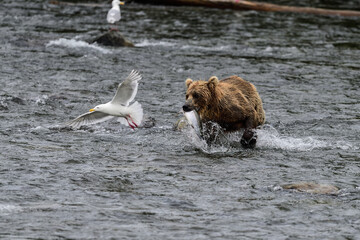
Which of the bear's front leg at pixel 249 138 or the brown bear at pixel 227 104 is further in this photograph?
the bear's front leg at pixel 249 138

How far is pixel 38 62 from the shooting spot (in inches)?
575

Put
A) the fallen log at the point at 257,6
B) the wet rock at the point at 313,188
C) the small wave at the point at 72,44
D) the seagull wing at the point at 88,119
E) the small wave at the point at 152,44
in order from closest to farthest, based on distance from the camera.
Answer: the wet rock at the point at 313,188 → the seagull wing at the point at 88,119 → the small wave at the point at 72,44 → the small wave at the point at 152,44 → the fallen log at the point at 257,6

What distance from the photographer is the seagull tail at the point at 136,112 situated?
9.34 metres

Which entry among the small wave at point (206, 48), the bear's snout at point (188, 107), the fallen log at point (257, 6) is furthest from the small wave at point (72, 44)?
the bear's snout at point (188, 107)

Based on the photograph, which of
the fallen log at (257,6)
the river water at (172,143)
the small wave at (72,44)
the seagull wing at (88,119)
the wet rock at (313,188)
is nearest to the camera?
the river water at (172,143)

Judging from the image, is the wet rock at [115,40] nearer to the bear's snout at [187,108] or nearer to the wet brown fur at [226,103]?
the wet brown fur at [226,103]

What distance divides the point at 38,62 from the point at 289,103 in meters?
5.84

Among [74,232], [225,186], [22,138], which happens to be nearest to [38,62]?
[22,138]

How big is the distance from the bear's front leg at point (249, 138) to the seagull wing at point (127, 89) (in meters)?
1.65

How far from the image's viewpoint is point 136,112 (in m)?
9.37

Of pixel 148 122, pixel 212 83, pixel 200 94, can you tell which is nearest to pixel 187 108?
pixel 200 94

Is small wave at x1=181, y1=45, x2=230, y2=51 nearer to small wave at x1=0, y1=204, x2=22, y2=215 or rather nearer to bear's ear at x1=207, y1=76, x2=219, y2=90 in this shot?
bear's ear at x1=207, y1=76, x2=219, y2=90

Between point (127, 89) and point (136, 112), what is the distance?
371 millimetres

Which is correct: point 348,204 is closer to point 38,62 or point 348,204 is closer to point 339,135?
point 339,135
